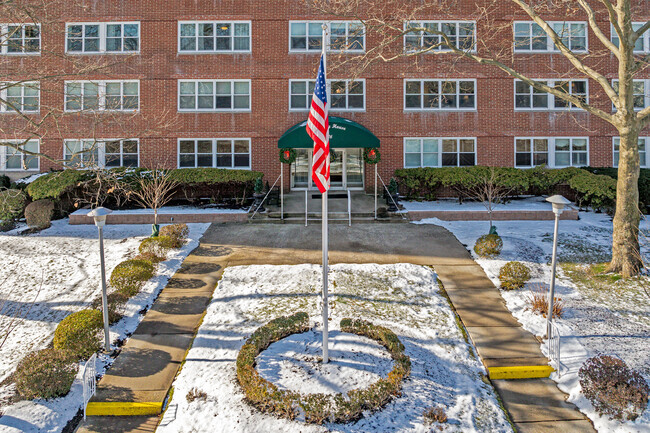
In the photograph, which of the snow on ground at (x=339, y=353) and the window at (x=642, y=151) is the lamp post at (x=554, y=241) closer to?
the snow on ground at (x=339, y=353)

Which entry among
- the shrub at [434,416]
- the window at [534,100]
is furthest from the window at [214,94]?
the shrub at [434,416]

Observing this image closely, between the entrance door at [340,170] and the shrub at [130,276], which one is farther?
the entrance door at [340,170]

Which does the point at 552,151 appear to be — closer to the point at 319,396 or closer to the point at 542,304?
the point at 542,304

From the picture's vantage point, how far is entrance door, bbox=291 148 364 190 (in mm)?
22938

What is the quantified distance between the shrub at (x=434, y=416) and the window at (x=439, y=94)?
55.2ft

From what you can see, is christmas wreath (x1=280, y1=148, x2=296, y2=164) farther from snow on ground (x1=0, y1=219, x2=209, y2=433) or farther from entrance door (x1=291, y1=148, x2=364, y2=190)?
snow on ground (x1=0, y1=219, x2=209, y2=433)

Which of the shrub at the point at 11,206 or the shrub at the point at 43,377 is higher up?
the shrub at the point at 11,206

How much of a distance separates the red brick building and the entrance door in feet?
3.23

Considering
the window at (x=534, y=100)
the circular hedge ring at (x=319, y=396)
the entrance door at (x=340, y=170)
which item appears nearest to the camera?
the circular hedge ring at (x=319, y=396)

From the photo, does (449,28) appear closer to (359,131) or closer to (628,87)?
(359,131)

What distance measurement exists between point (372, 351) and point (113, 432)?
4.53 metres

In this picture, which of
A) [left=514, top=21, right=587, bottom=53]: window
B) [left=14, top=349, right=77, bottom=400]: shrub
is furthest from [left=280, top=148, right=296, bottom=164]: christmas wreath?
[left=14, top=349, right=77, bottom=400]: shrub

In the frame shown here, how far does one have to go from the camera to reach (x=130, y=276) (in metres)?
11.8

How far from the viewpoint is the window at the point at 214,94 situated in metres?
22.2
